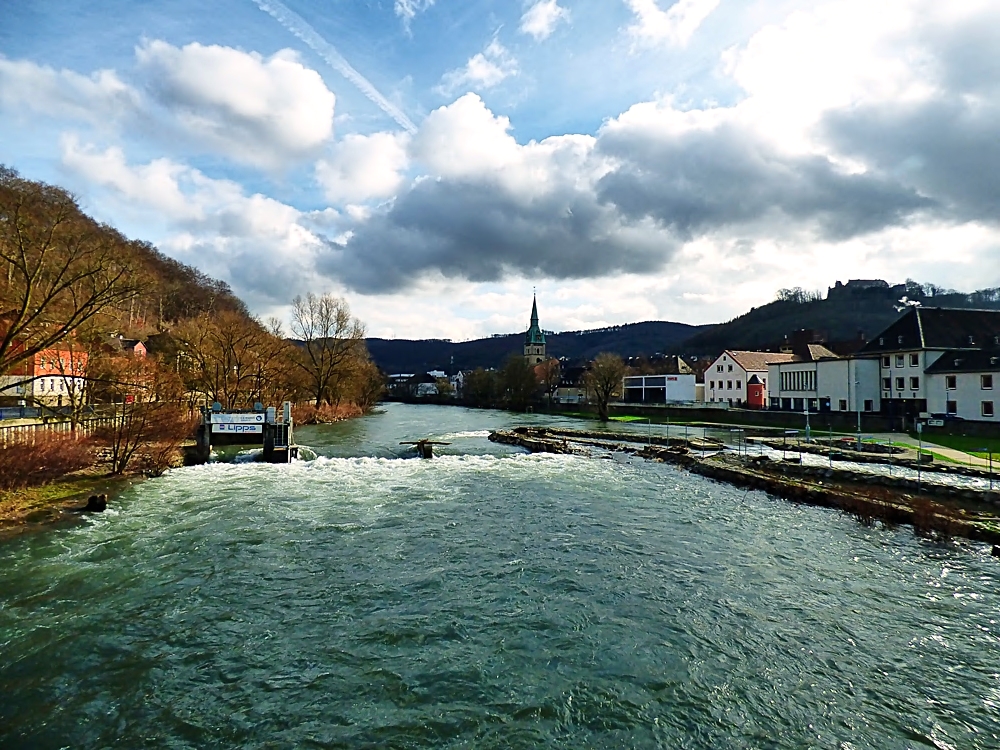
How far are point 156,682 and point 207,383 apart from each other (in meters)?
40.2

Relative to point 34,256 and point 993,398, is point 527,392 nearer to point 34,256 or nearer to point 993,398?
point 993,398

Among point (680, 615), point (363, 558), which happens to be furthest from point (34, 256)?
point (680, 615)

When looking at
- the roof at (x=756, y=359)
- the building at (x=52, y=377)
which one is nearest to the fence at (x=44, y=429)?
the building at (x=52, y=377)

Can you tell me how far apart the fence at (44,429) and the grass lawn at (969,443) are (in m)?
38.8

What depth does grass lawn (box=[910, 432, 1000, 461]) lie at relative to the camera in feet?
91.8

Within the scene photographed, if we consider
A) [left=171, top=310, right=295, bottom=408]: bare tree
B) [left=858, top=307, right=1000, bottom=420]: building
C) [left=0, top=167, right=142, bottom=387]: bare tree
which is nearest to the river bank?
[left=0, top=167, right=142, bottom=387]: bare tree

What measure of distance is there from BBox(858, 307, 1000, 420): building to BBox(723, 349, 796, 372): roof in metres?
17.1

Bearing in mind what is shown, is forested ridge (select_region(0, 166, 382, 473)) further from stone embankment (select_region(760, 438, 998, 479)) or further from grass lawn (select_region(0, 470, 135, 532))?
stone embankment (select_region(760, 438, 998, 479))

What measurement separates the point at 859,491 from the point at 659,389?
64.4m

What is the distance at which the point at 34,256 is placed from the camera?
16.9 m

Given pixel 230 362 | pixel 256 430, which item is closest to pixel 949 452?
pixel 256 430

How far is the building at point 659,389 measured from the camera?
262ft

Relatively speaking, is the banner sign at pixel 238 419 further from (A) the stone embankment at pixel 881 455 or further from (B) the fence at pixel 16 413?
(A) the stone embankment at pixel 881 455

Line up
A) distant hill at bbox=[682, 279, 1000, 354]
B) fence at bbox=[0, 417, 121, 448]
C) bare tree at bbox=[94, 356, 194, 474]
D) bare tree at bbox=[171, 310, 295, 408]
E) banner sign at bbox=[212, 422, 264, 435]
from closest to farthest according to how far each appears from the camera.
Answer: fence at bbox=[0, 417, 121, 448] < bare tree at bbox=[94, 356, 194, 474] < banner sign at bbox=[212, 422, 264, 435] < bare tree at bbox=[171, 310, 295, 408] < distant hill at bbox=[682, 279, 1000, 354]
